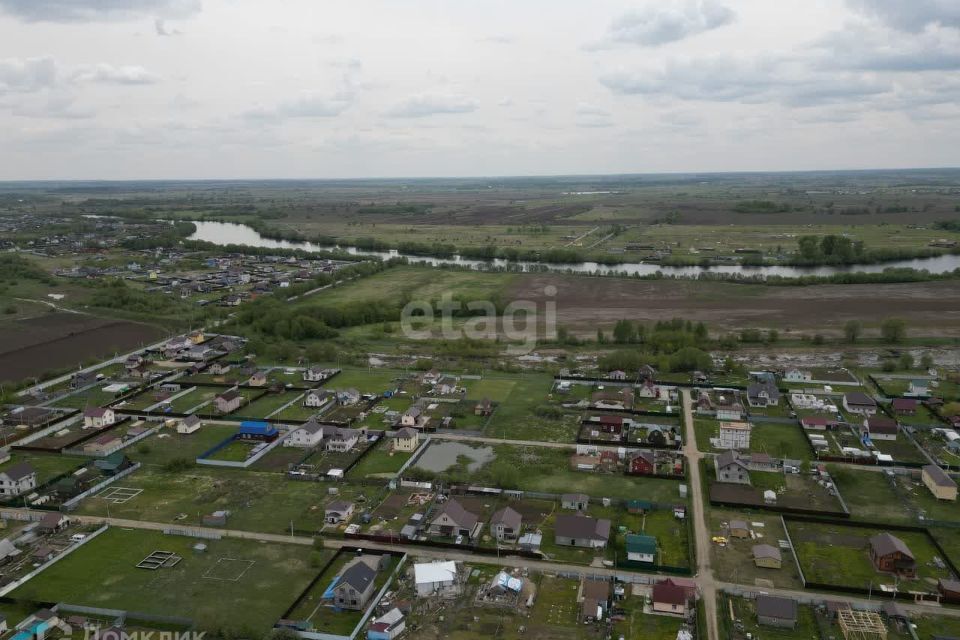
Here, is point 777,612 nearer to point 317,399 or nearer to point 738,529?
point 738,529

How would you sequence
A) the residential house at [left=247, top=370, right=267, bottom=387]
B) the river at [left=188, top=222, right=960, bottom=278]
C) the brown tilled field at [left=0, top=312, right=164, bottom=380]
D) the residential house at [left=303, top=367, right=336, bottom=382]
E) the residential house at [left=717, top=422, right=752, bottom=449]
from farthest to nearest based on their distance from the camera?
the river at [left=188, top=222, right=960, bottom=278] < the brown tilled field at [left=0, top=312, right=164, bottom=380] < the residential house at [left=303, top=367, right=336, bottom=382] < the residential house at [left=247, top=370, right=267, bottom=387] < the residential house at [left=717, top=422, right=752, bottom=449]

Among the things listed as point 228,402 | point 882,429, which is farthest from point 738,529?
point 228,402

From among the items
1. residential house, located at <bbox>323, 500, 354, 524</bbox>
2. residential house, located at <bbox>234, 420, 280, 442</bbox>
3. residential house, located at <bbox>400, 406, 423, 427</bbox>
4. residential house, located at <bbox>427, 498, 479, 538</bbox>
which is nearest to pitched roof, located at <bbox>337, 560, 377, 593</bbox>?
residential house, located at <bbox>427, 498, 479, 538</bbox>

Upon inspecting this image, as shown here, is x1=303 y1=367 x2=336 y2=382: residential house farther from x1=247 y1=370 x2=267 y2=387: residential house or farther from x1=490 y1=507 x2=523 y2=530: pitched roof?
x1=490 y1=507 x2=523 y2=530: pitched roof


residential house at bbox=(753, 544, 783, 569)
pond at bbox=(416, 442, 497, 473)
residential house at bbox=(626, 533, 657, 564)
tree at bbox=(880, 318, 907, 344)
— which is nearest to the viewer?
residential house at bbox=(753, 544, 783, 569)

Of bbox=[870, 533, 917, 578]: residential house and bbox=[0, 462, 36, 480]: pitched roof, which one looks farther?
bbox=[0, 462, 36, 480]: pitched roof

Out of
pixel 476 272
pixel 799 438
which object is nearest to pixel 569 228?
pixel 476 272

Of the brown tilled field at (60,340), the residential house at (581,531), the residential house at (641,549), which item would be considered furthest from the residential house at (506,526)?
the brown tilled field at (60,340)

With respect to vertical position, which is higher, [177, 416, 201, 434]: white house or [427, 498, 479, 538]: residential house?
[177, 416, 201, 434]: white house
